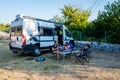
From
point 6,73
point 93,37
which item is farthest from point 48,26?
point 93,37

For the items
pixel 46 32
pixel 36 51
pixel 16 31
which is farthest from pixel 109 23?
pixel 16 31

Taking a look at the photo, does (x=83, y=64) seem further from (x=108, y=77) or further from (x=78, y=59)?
(x=108, y=77)

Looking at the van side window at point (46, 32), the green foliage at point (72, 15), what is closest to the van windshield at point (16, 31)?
the van side window at point (46, 32)

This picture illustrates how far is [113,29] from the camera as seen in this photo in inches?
758

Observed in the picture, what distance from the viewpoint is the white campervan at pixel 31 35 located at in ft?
Answer: 42.1

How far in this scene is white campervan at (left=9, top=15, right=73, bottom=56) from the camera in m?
12.8

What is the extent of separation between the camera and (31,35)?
13180 mm

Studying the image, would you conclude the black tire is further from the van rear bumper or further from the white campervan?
the van rear bumper

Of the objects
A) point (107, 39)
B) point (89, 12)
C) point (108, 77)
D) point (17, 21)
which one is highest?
point (89, 12)

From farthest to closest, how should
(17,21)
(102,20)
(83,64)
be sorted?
(102,20) → (17,21) → (83,64)

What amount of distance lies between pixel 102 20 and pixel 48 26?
881 centimetres

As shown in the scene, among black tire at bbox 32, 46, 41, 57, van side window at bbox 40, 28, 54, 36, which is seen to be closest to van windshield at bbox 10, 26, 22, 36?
black tire at bbox 32, 46, 41, 57

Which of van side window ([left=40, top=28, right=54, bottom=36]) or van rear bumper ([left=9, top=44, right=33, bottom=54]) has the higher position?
van side window ([left=40, top=28, right=54, bottom=36])

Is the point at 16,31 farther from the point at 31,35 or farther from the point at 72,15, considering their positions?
the point at 72,15
